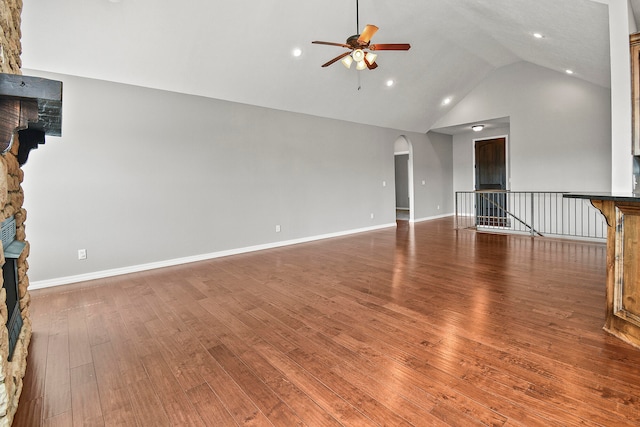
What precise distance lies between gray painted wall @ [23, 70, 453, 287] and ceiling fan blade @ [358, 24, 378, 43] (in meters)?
2.73

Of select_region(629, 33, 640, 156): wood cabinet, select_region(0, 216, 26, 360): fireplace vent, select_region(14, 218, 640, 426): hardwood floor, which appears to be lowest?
select_region(14, 218, 640, 426): hardwood floor

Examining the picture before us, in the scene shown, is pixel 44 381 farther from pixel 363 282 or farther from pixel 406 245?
pixel 406 245

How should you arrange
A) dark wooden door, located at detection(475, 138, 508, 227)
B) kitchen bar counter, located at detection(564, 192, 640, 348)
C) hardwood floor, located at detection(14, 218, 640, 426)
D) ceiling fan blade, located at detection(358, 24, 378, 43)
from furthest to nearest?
dark wooden door, located at detection(475, 138, 508, 227) < ceiling fan blade, located at detection(358, 24, 378, 43) < kitchen bar counter, located at detection(564, 192, 640, 348) < hardwood floor, located at detection(14, 218, 640, 426)

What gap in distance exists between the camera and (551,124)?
7.24m

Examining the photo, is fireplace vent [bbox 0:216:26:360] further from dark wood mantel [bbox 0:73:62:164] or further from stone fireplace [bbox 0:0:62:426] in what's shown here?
dark wood mantel [bbox 0:73:62:164]

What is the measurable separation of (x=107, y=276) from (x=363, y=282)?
3564mm

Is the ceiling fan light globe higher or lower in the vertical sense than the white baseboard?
higher

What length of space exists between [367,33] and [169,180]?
3524mm


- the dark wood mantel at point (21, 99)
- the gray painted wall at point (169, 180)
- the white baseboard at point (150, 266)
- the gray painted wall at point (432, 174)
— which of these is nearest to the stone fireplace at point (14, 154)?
the dark wood mantel at point (21, 99)

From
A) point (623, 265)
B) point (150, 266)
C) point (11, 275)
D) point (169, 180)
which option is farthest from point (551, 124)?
point (11, 275)

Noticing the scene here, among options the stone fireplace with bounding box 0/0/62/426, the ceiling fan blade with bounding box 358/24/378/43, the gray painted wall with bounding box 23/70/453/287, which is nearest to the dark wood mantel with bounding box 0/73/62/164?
the stone fireplace with bounding box 0/0/62/426

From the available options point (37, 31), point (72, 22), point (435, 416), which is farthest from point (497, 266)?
point (37, 31)

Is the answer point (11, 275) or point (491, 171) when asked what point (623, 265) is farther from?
point (491, 171)

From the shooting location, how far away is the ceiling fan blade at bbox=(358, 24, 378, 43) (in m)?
3.52
